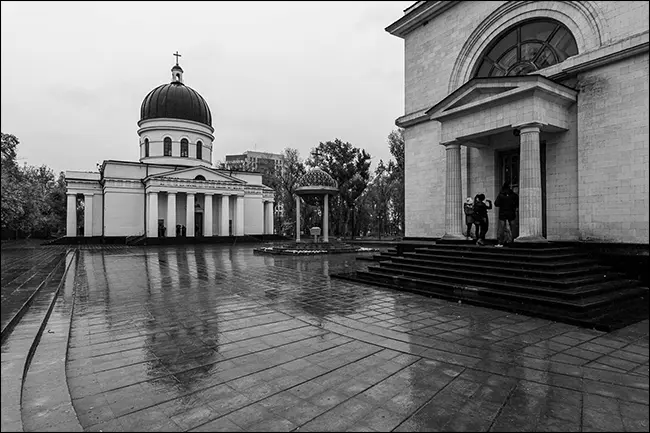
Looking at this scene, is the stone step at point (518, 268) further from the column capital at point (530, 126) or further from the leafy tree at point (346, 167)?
the leafy tree at point (346, 167)

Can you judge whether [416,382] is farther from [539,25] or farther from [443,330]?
[539,25]

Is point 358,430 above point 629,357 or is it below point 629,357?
below

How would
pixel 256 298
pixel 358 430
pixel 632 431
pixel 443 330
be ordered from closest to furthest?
pixel 632 431
pixel 358 430
pixel 443 330
pixel 256 298

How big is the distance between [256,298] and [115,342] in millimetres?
3278

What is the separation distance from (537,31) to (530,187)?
5169mm

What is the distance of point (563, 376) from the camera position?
12.1ft

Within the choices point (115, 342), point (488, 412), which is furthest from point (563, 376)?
point (115, 342)

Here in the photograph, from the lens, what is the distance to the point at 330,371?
13.1 ft

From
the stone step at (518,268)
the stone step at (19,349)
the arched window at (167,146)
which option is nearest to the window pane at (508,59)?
the stone step at (518,268)

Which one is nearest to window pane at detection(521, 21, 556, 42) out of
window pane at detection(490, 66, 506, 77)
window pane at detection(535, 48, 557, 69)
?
window pane at detection(535, 48, 557, 69)

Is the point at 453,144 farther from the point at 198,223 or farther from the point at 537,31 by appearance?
the point at 198,223

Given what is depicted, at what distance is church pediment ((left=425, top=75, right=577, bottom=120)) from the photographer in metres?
8.45

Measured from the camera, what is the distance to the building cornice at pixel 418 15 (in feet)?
44.0

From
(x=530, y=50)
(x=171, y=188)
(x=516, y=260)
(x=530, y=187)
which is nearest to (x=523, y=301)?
(x=516, y=260)
